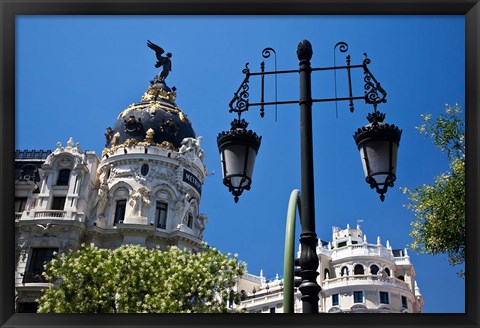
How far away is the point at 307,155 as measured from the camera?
624 centimetres

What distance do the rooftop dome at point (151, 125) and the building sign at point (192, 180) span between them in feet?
6.69

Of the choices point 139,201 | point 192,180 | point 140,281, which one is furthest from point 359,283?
point 140,281

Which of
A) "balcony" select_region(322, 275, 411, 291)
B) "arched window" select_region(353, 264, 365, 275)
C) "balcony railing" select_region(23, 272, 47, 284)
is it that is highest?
"arched window" select_region(353, 264, 365, 275)

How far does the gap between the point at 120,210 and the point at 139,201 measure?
1.66m

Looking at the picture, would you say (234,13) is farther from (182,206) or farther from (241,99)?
(182,206)

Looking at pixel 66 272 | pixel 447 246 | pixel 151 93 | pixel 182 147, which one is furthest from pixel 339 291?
pixel 447 246

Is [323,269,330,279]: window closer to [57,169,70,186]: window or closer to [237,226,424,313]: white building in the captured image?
[237,226,424,313]: white building

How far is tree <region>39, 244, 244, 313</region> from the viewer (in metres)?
20.0

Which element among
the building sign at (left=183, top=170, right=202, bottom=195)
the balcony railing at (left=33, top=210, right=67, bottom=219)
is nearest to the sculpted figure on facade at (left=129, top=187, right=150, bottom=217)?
the building sign at (left=183, top=170, right=202, bottom=195)

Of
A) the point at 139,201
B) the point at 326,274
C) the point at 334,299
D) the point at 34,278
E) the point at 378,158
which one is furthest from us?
the point at 326,274

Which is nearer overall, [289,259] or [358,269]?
[289,259]

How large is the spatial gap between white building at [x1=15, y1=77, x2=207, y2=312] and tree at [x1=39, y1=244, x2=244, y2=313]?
26.7 feet

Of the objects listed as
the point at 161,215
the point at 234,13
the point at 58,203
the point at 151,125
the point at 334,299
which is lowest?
the point at 234,13

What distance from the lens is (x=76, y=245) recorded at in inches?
1235
